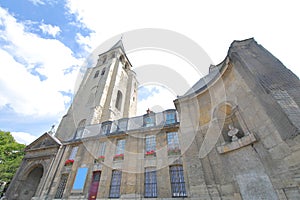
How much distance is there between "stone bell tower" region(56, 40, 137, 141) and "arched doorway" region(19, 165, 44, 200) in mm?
3858

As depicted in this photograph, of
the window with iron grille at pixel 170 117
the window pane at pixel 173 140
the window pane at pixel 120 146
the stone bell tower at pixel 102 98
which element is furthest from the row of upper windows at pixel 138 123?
the stone bell tower at pixel 102 98

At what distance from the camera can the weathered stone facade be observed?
4.84 meters

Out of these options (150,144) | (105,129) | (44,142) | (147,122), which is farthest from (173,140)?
(44,142)

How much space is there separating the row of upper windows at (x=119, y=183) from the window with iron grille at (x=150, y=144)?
44.4 inches

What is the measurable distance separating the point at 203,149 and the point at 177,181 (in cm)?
267

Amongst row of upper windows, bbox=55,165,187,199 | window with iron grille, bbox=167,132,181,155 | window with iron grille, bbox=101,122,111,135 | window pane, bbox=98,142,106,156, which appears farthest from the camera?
A: window with iron grille, bbox=101,122,111,135

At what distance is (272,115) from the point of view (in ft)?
15.7

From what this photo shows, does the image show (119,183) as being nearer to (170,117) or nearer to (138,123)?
(138,123)

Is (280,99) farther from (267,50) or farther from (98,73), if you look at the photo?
(98,73)

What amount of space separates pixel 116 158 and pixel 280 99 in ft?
32.1

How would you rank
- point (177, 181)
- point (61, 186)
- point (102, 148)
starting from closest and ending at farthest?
point (177, 181) < point (61, 186) < point (102, 148)

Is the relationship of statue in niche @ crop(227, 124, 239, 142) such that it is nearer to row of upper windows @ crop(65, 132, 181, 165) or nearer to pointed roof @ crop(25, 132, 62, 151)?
row of upper windows @ crop(65, 132, 181, 165)

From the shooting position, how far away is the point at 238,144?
243 inches

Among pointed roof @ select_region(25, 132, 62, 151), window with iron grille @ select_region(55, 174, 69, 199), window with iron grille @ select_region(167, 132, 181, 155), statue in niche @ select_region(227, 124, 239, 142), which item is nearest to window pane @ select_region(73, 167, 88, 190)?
window with iron grille @ select_region(55, 174, 69, 199)
